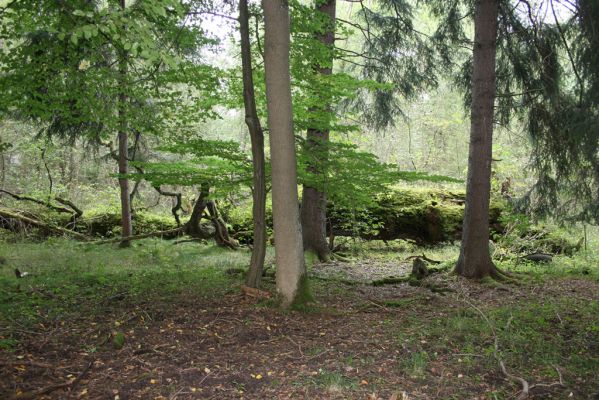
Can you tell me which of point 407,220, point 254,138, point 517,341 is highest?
point 254,138

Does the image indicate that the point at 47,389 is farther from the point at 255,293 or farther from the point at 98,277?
the point at 98,277

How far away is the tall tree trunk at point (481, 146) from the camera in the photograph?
809 centimetres

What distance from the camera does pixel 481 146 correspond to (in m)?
8.16

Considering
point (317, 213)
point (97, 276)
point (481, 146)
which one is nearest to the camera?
point (97, 276)

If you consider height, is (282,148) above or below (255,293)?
above

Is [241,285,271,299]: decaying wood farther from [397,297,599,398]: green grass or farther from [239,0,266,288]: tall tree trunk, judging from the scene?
[397,297,599,398]: green grass

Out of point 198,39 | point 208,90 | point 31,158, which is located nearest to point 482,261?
point 208,90

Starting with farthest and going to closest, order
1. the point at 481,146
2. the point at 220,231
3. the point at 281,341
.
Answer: the point at 220,231 < the point at 481,146 < the point at 281,341

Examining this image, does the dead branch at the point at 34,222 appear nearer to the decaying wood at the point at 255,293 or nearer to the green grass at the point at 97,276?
the green grass at the point at 97,276

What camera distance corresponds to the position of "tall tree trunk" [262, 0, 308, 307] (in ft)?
16.7

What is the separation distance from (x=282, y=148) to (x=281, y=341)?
215cm

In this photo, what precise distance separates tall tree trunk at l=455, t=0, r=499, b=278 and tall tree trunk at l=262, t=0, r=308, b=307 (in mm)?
4159

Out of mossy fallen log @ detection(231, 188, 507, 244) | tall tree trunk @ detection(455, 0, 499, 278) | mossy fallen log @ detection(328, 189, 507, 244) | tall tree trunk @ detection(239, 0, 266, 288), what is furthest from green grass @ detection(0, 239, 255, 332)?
tall tree trunk @ detection(455, 0, 499, 278)

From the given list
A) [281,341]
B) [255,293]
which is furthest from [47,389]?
[255,293]
